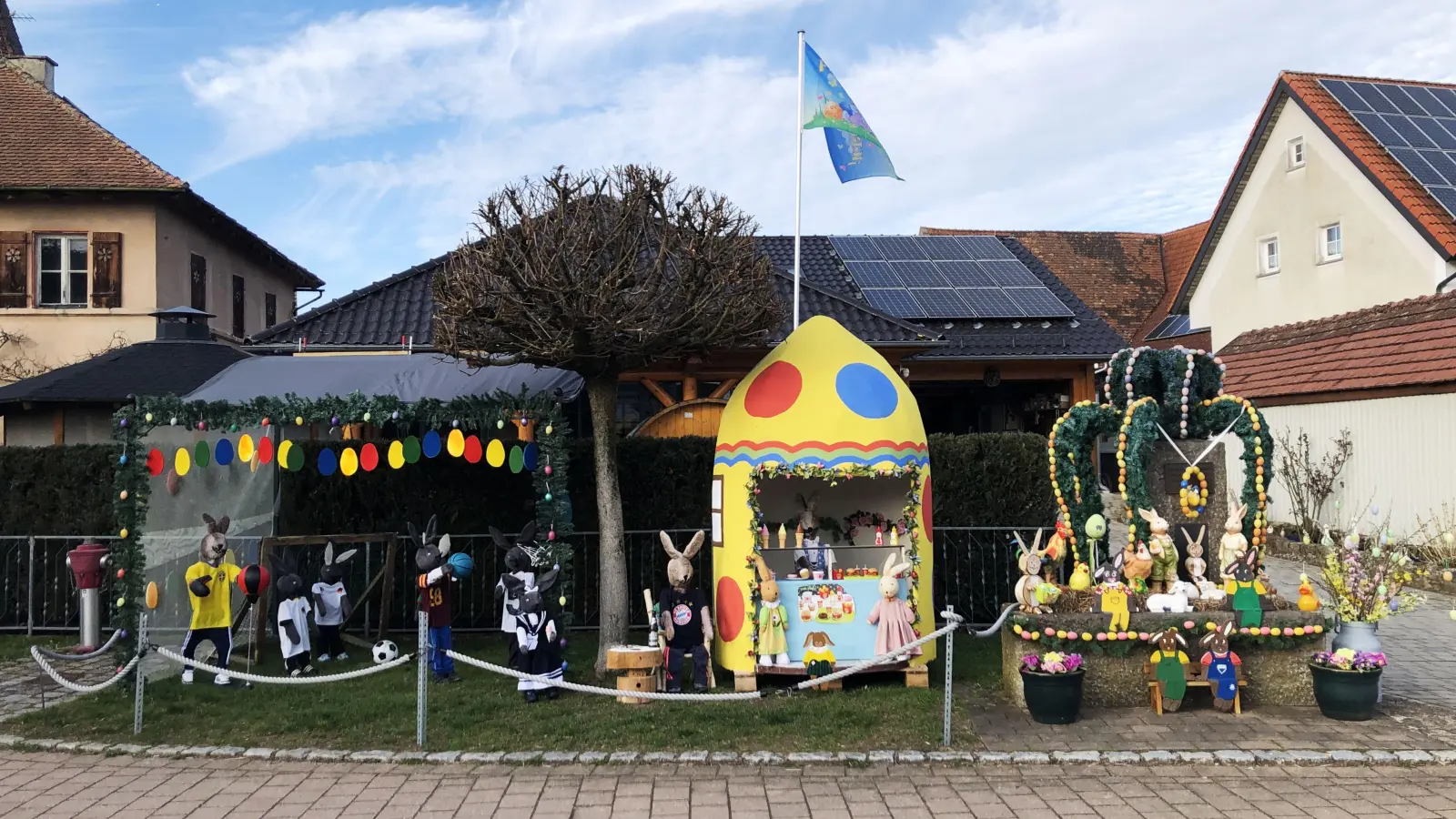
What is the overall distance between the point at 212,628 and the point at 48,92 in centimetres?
1834

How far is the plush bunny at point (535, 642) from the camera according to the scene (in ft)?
25.0

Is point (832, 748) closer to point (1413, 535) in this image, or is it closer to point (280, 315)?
point (1413, 535)

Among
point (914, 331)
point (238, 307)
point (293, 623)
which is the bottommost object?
point (293, 623)

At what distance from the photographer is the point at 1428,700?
288 inches

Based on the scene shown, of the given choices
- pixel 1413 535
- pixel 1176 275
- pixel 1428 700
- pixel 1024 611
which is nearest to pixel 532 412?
pixel 1024 611

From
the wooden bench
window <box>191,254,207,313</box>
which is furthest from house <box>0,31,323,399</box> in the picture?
the wooden bench

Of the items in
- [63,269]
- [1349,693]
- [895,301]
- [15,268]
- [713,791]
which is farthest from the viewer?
[63,269]

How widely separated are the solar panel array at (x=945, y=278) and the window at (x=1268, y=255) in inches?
253

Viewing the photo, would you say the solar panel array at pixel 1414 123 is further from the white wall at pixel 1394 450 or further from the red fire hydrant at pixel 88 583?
the red fire hydrant at pixel 88 583

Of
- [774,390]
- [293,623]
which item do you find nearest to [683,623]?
[774,390]

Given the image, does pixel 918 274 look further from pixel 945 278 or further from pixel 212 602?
pixel 212 602

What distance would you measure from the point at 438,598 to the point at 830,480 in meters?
3.66

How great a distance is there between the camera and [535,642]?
300 inches

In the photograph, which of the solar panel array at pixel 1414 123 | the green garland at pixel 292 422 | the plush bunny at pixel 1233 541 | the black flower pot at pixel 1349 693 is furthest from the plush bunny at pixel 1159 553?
the solar panel array at pixel 1414 123
